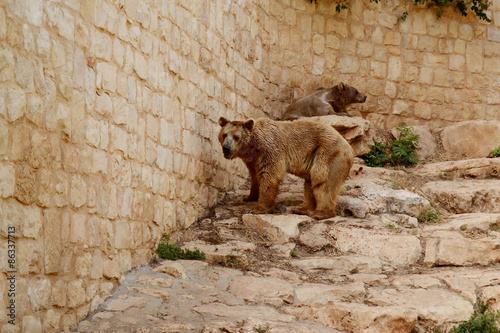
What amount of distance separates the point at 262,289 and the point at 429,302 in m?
1.64

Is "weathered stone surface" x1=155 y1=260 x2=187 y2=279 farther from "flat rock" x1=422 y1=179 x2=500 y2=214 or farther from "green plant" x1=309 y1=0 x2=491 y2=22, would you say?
"green plant" x1=309 y1=0 x2=491 y2=22

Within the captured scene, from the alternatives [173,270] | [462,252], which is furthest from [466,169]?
[173,270]

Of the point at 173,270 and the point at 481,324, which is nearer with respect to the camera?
the point at 481,324

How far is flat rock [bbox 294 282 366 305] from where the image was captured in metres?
6.10

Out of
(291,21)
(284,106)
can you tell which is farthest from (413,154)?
(291,21)

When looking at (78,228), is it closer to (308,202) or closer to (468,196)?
(308,202)

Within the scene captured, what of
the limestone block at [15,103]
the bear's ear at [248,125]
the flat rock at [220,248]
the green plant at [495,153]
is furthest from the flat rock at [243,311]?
the green plant at [495,153]

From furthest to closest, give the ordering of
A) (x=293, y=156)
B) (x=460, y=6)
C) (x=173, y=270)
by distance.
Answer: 1. (x=460, y=6)
2. (x=293, y=156)
3. (x=173, y=270)

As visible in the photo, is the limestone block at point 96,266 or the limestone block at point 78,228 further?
the limestone block at point 96,266

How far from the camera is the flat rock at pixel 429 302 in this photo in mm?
5820

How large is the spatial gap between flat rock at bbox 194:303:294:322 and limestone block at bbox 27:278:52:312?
1432mm

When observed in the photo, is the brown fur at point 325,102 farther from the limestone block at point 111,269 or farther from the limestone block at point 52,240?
the limestone block at point 52,240

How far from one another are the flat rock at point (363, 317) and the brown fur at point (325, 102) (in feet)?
18.4

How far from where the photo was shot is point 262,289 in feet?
20.4
